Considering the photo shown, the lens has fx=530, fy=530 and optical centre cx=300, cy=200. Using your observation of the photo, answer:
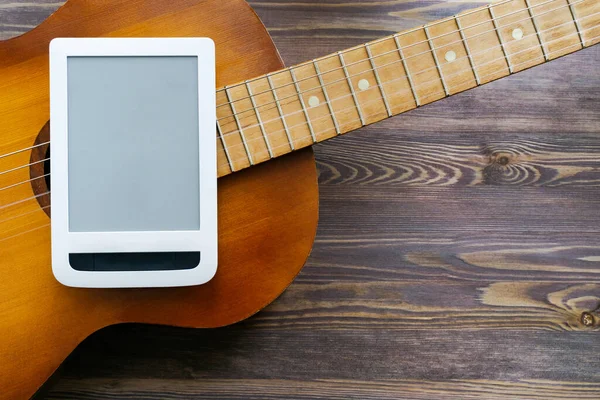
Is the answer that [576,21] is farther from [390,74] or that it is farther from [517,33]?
[390,74]

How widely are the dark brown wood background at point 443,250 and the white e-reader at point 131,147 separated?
268 millimetres

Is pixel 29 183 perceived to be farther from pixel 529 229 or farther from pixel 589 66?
pixel 589 66

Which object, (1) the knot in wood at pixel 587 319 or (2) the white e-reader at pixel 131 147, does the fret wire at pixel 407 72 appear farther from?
(1) the knot in wood at pixel 587 319

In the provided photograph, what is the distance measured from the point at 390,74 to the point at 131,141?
317 mm

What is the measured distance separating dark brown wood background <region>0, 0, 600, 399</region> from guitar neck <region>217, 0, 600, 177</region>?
0.19 meters

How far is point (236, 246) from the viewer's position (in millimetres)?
666

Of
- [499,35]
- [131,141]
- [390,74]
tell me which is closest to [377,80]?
[390,74]

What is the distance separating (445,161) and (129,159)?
0.48 metres

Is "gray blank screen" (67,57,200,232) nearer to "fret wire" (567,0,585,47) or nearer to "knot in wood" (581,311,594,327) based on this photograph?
"fret wire" (567,0,585,47)

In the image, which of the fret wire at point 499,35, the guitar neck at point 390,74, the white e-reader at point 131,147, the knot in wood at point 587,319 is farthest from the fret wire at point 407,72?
the knot in wood at point 587,319

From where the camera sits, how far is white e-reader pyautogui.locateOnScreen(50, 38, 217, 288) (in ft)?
1.93

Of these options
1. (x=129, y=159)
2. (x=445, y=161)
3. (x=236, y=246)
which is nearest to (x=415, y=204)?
(x=445, y=161)

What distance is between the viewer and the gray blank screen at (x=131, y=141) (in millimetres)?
Result: 592

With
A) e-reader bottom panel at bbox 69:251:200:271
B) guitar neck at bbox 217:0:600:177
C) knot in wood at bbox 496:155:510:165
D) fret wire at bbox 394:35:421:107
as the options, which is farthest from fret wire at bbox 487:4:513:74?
e-reader bottom panel at bbox 69:251:200:271
